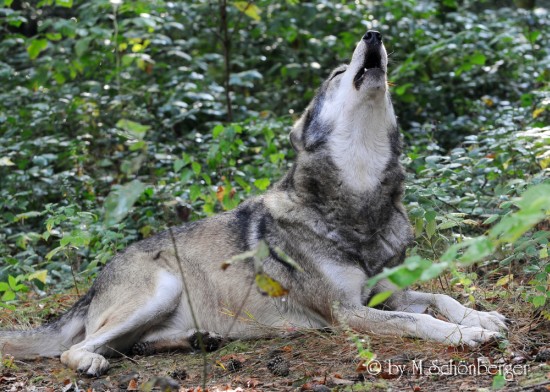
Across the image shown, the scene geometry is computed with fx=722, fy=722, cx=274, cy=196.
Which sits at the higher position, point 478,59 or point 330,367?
point 478,59

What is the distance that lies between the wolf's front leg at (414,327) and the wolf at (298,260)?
14 mm

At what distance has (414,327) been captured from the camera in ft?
14.0

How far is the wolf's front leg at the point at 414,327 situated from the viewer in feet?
13.0

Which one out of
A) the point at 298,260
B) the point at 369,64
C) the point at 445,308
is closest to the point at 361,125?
the point at 369,64

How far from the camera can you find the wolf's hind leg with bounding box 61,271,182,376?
16.1 feet

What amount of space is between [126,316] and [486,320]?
2.40 metres

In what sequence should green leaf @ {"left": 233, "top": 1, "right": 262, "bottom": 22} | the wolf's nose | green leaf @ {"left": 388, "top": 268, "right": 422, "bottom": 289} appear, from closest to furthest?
green leaf @ {"left": 388, "top": 268, "right": 422, "bottom": 289} → the wolf's nose → green leaf @ {"left": 233, "top": 1, "right": 262, "bottom": 22}

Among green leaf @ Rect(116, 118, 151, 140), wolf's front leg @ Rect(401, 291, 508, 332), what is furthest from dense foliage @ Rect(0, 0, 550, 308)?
green leaf @ Rect(116, 118, 151, 140)

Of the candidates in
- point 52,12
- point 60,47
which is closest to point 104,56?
point 60,47

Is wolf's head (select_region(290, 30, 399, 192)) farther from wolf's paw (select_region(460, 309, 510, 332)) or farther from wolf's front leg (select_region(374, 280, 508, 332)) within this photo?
wolf's paw (select_region(460, 309, 510, 332))

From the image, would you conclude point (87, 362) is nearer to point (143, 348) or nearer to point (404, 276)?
point (143, 348)

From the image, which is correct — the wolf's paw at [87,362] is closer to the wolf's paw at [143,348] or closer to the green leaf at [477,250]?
the wolf's paw at [143,348]

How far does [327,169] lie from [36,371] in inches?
94.4

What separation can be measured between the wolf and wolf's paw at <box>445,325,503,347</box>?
0.46 metres
